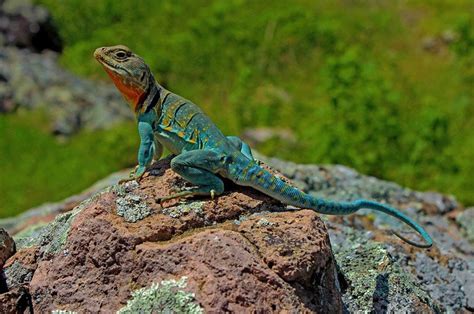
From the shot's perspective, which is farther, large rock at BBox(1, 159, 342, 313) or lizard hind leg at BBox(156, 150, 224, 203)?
lizard hind leg at BBox(156, 150, 224, 203)

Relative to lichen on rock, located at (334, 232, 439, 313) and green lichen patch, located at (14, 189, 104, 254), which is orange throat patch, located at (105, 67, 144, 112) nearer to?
green lichen patch, located at (14, 189, 104, 254)

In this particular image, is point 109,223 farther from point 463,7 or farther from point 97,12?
point 463,7

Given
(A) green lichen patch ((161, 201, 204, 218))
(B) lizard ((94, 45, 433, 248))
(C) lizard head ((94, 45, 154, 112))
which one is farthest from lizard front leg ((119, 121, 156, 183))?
(A) green lichen patch ((161, 201, 204, 218))

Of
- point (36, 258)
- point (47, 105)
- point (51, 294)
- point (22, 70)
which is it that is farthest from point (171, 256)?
point (22, 70)

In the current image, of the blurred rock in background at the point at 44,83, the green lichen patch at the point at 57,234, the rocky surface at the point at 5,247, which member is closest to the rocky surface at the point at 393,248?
the green lichen patch at the point at 57,234

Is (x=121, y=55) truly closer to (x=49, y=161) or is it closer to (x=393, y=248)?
(x=393, y=248)

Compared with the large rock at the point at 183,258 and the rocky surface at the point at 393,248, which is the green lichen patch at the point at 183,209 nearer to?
the large rock at the point at 183,258

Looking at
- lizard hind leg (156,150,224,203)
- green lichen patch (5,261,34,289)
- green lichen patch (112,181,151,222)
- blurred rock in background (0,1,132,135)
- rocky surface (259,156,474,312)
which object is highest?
blurred rock in background (0,1,132,135)
